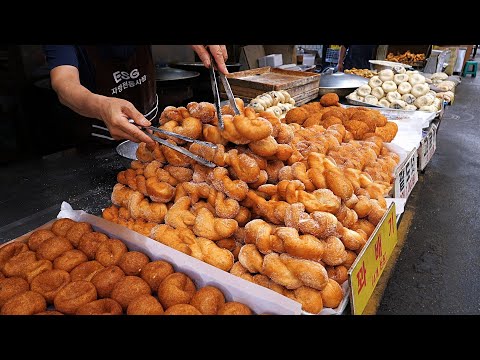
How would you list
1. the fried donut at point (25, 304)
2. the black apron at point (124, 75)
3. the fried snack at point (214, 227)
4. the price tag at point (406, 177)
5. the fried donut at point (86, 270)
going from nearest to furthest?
the fried donut at point (25, 304) → the fried donut at point (86, 270) → the fried snack at point (214, 227) → the price tag at point (406, 177) → the black apron at point (124, 75)

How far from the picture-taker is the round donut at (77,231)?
1633 mm

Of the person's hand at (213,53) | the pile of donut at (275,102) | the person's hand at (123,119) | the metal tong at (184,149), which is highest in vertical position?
the person's hand at (213,53)

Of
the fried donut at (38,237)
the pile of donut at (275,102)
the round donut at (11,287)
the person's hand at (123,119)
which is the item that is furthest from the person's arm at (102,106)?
the pile of donut at (275,102)

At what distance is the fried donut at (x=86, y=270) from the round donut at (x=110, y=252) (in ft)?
0.09

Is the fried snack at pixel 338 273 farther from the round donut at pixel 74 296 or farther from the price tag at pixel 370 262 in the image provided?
the round donut at pixel 74 296

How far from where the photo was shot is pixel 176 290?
136cm

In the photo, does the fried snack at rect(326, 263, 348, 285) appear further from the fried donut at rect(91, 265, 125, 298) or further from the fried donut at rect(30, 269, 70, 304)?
the fried donut at rect(30, 269, 70, 304)

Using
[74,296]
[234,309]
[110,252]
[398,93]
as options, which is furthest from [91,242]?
[398,93]

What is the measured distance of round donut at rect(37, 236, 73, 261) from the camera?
5.05ft

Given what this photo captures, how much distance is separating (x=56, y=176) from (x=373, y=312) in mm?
2238

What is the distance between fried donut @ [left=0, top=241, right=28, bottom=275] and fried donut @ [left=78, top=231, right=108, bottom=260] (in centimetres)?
25

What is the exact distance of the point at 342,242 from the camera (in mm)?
1514

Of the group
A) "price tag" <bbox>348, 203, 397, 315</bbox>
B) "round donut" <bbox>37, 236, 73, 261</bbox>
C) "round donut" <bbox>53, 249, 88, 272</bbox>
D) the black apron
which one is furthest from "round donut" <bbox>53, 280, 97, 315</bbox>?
the black apron
